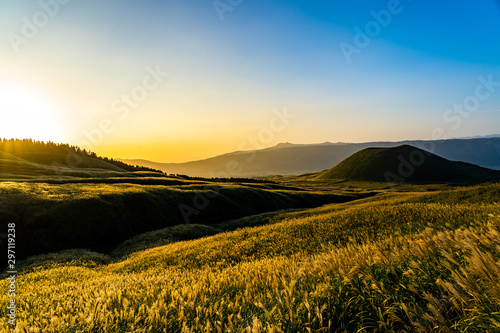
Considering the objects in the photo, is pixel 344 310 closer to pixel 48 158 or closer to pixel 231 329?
pixel 231 329

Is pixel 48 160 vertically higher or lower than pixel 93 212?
higher

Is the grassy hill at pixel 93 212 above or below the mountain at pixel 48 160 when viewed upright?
below

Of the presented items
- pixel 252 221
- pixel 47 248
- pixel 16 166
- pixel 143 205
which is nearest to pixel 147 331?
pixel 47 248

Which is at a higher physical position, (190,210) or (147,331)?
(147,331)

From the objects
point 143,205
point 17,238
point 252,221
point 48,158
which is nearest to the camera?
point 17,238

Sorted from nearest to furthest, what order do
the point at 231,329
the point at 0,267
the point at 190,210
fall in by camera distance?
the point at 231,329, the point at 0,267, the point at 190,210

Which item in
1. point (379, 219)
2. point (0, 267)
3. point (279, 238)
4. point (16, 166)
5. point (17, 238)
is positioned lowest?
point (0, 267)

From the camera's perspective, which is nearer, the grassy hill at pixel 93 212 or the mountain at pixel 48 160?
the grassy hill at pixel 93 212

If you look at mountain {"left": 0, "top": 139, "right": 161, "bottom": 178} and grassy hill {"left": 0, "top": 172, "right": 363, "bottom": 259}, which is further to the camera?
mountain {"left": 0, "top": 139, "right": 161, "bottom": 178}

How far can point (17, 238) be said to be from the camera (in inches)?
996

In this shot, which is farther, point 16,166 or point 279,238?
point 16,166

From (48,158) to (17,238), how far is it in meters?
71.7

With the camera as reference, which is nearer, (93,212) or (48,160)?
(93,212)

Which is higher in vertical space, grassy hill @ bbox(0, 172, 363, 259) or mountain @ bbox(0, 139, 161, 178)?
mountain @ bbox(0, 139, 161, 178)
